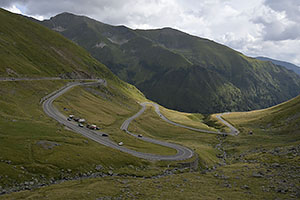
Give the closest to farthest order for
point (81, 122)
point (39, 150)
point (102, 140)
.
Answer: point (39, 150) < point (102, 140) < point (81, 122)

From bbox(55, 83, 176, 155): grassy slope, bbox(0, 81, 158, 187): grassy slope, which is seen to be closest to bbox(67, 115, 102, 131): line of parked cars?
bbox(55, 83, 176, 155): grassy slope

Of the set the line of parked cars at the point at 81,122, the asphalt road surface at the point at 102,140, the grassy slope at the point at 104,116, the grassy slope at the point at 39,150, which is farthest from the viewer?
the line of parked cars at the point at 81,122

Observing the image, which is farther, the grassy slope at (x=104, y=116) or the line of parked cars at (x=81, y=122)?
the line of parked cars at (x=81, y=122)

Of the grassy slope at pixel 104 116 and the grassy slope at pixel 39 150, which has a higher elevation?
the grassy slope at pixel 104 116

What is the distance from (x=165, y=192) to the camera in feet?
143

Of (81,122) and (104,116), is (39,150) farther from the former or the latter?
(104,116)

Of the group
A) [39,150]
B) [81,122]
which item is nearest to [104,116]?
[81,122]

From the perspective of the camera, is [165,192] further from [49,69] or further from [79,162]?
[49,69]

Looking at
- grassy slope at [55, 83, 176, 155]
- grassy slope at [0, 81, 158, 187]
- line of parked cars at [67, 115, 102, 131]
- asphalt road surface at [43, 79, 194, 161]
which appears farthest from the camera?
line of parked cars at [67, 115, 102, 131]

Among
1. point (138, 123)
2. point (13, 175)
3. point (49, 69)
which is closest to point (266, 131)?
point (138, 123)

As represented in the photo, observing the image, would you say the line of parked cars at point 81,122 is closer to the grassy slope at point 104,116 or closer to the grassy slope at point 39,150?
the grassy slope at point 104,116

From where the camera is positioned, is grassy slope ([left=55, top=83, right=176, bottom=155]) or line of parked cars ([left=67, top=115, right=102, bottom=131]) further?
line of parked cars ([left=67, top=115, right=102, bottom=131])

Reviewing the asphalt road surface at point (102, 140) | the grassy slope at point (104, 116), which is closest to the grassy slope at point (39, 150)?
the asphalt road surface at point (102, 140)

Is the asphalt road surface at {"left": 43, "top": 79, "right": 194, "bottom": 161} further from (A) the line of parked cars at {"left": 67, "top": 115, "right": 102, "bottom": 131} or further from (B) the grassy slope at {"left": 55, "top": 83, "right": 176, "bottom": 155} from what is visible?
(B) the grassy slope at {"left": 55, "top": 83, "right": 176, "bottom": 155}
